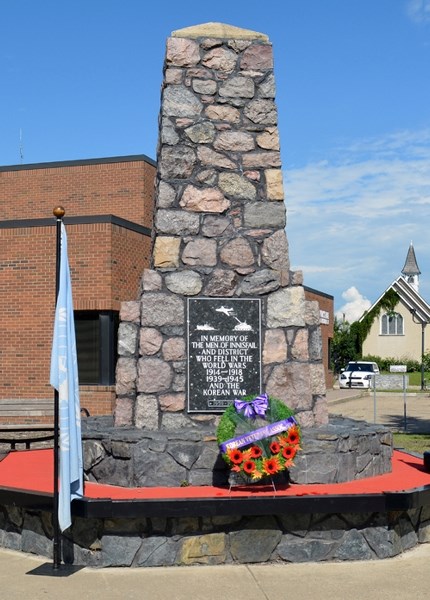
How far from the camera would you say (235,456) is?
8227 millimetres

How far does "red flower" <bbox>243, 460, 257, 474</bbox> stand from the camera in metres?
8.17

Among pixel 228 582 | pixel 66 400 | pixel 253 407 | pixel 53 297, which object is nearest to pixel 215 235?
pixel 253 407

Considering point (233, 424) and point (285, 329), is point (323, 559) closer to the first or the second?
point (233, 424)

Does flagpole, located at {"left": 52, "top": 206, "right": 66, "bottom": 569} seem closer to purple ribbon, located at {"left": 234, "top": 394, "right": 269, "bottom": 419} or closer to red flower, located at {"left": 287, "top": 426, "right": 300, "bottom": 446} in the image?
purple ribbon, located at {"left": 234, "top": 394, "right": 269, "bottom": 419}

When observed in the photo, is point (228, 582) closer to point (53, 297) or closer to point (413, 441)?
point (413, 441)

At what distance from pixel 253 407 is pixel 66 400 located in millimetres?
A: 2198

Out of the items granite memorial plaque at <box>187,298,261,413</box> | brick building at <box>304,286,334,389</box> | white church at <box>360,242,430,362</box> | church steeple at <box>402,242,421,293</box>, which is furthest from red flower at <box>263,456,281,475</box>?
church steeple at <box>402,242,421,293</box>

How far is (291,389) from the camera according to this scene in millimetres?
9852

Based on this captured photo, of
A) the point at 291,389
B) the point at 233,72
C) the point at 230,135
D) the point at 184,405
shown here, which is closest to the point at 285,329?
the point at 291,389

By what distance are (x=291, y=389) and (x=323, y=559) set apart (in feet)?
7.78

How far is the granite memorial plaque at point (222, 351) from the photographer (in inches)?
384

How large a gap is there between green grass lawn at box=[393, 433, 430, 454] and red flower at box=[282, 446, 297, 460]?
8.34 m

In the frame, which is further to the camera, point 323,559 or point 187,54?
point 187,54

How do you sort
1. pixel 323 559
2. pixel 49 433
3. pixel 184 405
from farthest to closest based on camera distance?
pixel 49 433
pixel 184 405
pixel 323 559
